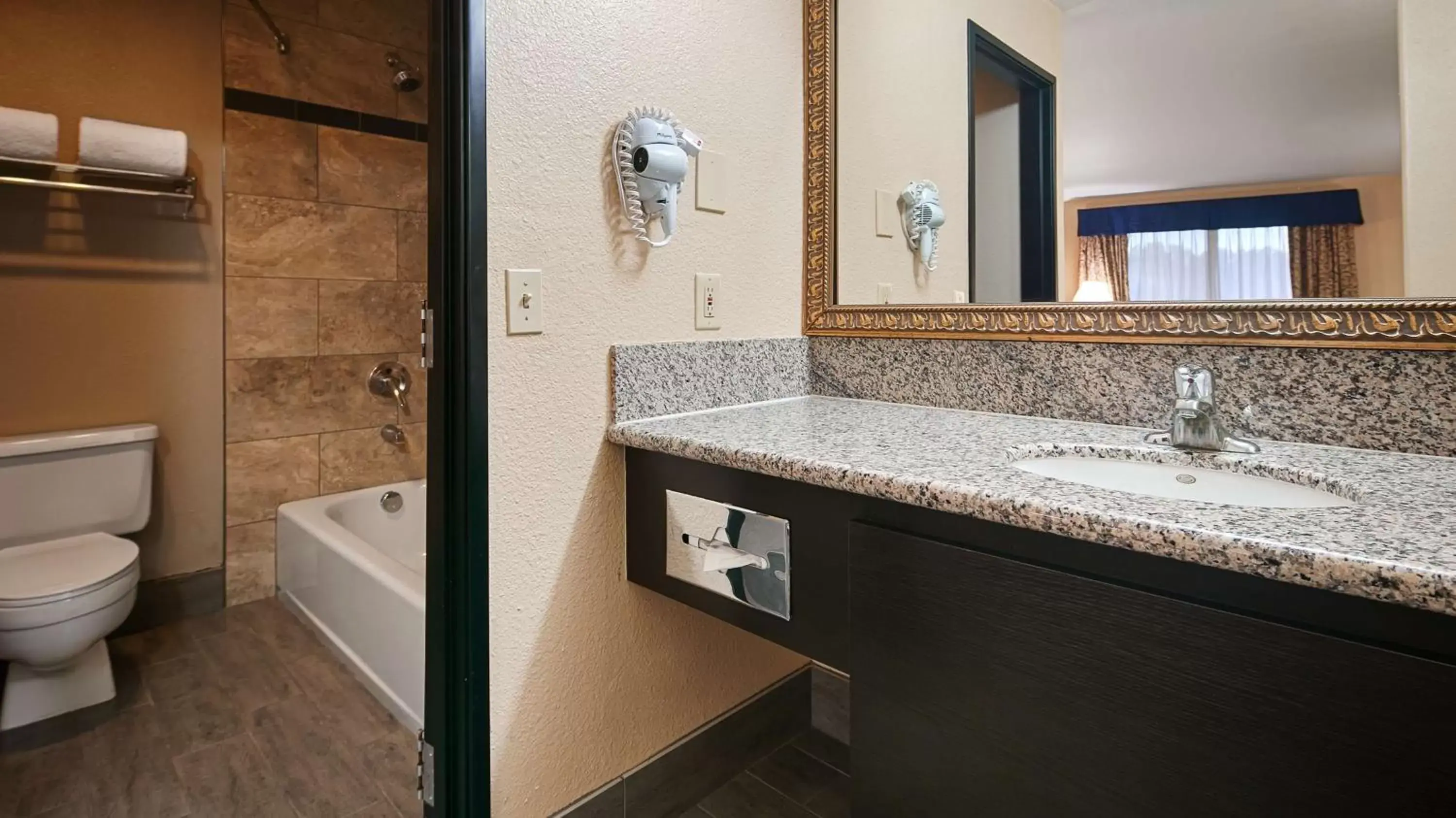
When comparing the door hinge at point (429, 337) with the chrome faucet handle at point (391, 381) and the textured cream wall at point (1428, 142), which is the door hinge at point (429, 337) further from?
the chrome faucet handle at point (391, 381)

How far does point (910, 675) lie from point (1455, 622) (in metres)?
0.51

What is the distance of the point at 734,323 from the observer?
155 centimetres

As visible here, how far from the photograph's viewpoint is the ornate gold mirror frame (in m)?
1.03

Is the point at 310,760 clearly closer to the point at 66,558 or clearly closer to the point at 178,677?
the point at 178,677

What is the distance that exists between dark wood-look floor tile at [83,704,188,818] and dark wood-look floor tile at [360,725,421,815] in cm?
36

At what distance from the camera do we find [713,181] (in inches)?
57.8

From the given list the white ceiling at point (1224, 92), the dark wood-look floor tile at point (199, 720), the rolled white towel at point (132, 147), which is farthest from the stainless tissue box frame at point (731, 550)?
the rolled white towel at point (132, 147)

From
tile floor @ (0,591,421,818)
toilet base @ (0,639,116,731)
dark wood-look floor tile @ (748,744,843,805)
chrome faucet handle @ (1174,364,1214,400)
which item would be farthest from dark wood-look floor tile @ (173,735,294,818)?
chrome faucet handle @ (1174,364,1214,400)

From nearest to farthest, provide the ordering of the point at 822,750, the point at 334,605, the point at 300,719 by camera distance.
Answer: the point at 822,750 < the point at 300,719 < the point at 334,605

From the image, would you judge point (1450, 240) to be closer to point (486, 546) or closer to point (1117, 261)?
point (1117, 261)

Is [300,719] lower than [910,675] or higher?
lower

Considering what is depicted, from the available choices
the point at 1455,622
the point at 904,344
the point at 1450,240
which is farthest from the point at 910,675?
the point at 1450,240

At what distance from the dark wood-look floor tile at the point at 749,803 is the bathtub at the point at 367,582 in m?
0.65

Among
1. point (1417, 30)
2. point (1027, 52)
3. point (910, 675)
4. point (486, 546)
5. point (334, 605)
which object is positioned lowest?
point (334, 605)
